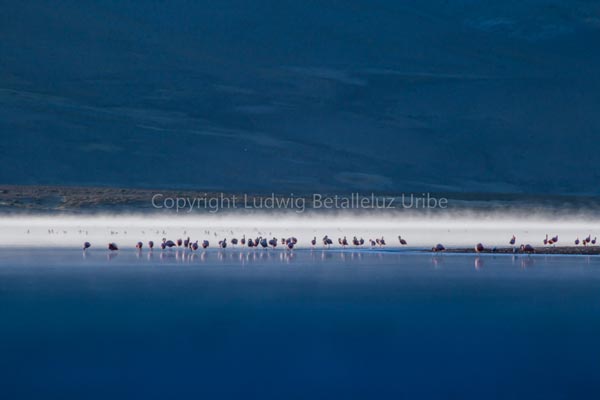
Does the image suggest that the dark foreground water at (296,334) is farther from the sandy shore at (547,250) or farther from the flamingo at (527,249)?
the sandy shore at (547,250)

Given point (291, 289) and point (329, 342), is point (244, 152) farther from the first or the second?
point (329, 342)

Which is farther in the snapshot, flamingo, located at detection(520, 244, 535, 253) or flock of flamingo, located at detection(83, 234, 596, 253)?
flock of flamingo, located at detection(83, 234, 596, 253)

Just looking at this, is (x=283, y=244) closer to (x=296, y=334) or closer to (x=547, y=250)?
(x=547, y=250)

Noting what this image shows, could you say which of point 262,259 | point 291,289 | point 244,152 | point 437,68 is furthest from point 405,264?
point 437,68

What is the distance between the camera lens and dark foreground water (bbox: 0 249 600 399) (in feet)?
11.5

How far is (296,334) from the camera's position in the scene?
4562 millimetres

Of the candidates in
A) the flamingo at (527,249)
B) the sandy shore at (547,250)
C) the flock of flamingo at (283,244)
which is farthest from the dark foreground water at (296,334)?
the sandy shore at (547,250)

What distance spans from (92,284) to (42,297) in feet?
2.81

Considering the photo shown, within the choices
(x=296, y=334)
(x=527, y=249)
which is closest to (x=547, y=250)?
(x=527, y=249)

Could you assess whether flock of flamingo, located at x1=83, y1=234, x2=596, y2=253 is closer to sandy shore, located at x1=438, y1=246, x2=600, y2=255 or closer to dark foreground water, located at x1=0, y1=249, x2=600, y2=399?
sandy shore, located at x1=438, y1=246, x2=600, y2=255

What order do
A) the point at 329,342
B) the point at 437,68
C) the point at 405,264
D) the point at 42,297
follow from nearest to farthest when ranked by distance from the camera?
1. the point at 329,342
2. the point at 42,297
3. the point at 405,264
4. the point at 437,68

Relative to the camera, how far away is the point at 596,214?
63.6 ft

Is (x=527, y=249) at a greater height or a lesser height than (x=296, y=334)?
greater

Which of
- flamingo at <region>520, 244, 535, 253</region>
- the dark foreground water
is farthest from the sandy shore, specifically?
the dark foreground water
